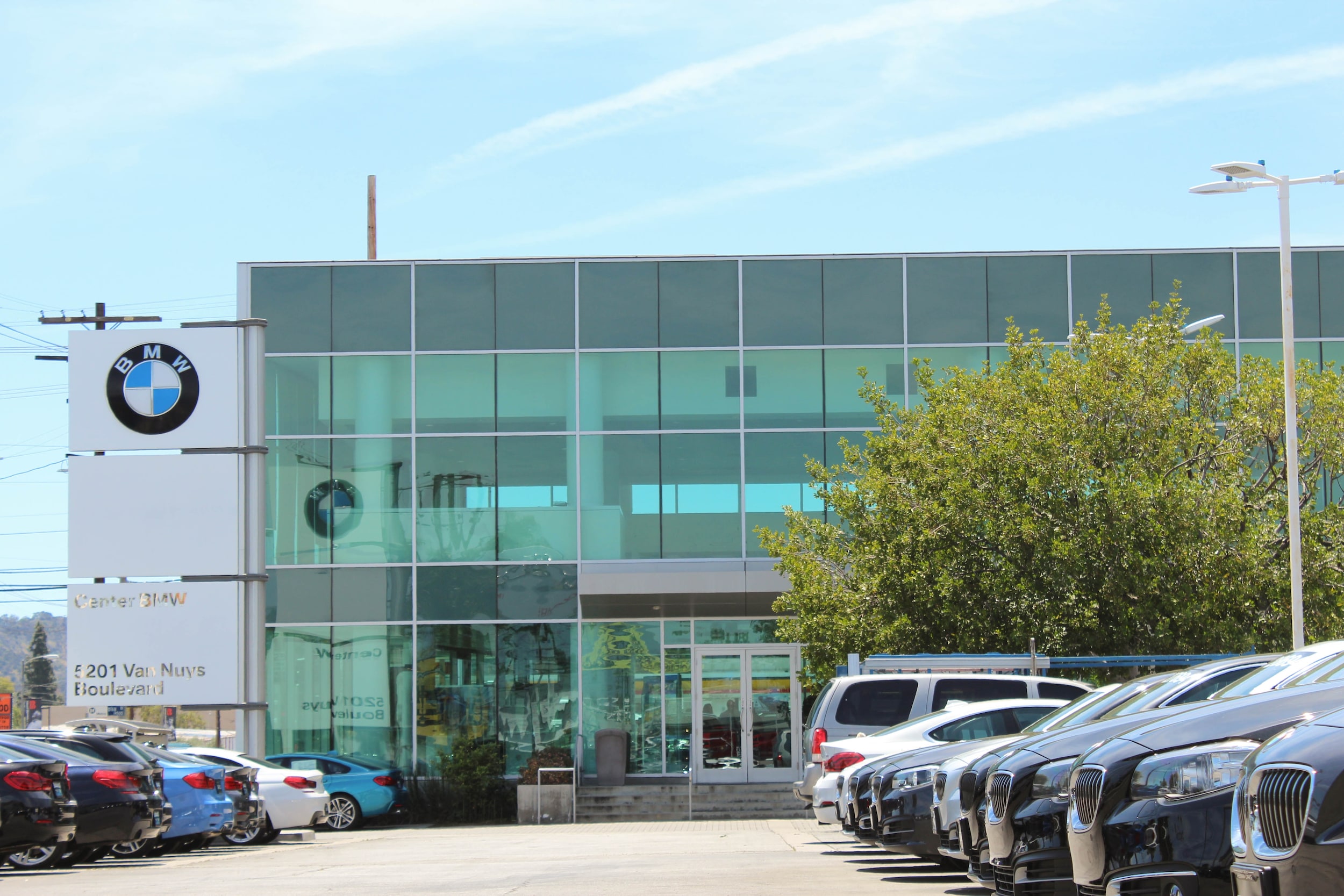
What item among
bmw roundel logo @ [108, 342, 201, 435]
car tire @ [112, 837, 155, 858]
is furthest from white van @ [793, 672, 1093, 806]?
bmw roundel logo @ [108, 342, 201, 435]

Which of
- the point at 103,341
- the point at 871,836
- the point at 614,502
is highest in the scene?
the point at 103,341

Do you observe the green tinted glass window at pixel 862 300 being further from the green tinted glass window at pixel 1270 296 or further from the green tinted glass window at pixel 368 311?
the green tinted glass window at pixel 368 311

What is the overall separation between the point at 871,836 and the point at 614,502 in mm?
14597

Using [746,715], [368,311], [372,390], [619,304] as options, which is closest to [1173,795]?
[746,715]

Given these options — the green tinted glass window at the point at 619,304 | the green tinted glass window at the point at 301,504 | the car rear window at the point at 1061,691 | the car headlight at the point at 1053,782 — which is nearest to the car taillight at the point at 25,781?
the car headlight at the point at 1053,782

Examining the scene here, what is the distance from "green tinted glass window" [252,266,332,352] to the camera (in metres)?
28.1

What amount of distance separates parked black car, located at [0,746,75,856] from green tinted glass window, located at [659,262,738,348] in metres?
16.0

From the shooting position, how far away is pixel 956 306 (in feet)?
92.5

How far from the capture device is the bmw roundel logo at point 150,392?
23766mm

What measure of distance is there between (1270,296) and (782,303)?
9163 mm

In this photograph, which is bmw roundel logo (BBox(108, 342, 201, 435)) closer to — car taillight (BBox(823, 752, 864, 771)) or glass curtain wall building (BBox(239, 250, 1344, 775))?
glass curtain wall building (BBox(239, 250, 1344, 775))

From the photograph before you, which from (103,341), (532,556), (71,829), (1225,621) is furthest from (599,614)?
(71,829)

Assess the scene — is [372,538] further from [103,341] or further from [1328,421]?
[1328,421]

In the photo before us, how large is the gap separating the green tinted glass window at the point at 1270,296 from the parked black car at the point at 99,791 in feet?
69.3
